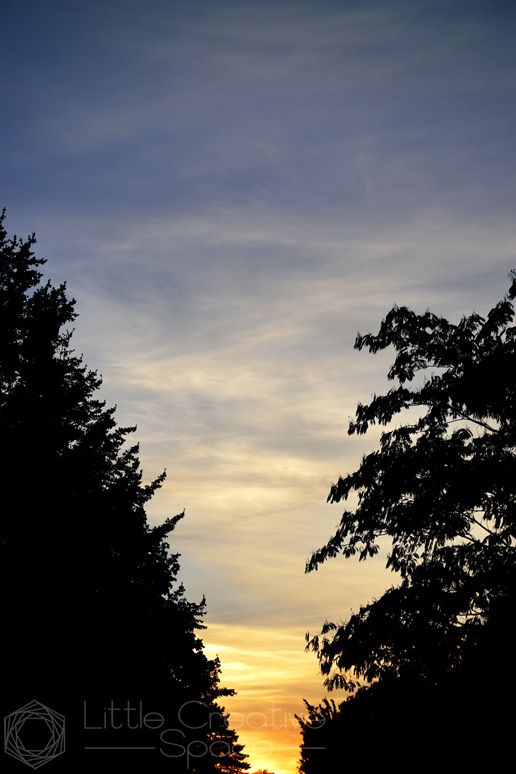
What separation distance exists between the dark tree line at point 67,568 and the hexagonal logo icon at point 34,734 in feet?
1.23

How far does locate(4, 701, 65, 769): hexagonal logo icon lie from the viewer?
18359 mm

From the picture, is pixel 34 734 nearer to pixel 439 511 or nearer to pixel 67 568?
pixel 67 568

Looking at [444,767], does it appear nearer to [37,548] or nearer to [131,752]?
[131,752]

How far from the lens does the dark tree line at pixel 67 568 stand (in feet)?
68.9

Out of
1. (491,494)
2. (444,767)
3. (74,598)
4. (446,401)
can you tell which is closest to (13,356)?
(74,598)

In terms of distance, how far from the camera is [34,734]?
19078mm

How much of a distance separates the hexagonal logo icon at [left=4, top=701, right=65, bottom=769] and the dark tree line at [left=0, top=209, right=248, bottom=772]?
1.23 ft

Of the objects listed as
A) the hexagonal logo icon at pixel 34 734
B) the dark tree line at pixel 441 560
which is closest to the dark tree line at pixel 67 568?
the hexagonal logo icon at pixel 34 734

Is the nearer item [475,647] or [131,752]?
[475,647]

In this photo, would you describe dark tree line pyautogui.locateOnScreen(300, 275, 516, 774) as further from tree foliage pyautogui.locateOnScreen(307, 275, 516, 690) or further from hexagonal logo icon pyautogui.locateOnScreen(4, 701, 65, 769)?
hexagonal logo icon pyautogui.locateOnScreen(4, 701, 65, 769)

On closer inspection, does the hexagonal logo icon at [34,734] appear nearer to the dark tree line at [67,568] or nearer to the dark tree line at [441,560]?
the dark tree line at [67,568]

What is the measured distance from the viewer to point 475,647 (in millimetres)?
17734

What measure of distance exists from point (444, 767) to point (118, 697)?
1182cm

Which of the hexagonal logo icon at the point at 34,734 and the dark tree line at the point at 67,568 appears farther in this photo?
the dark tree line at the point at 67,568
